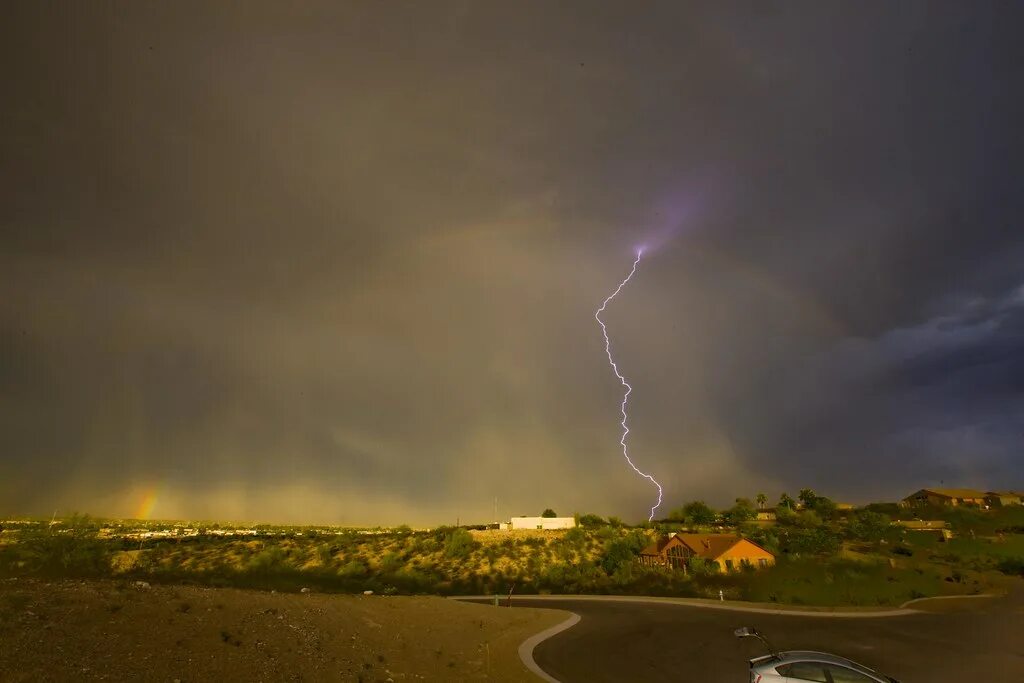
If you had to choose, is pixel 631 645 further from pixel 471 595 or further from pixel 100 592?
pixel 471 595

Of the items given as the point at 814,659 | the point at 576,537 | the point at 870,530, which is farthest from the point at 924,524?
the point at 814,659

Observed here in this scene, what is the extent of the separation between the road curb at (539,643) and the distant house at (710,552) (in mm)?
29708

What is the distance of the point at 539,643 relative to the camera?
23281 millimetres

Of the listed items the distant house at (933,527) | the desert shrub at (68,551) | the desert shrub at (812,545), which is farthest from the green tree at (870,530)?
the desert shrub at (68,551)

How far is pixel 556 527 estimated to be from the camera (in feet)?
364

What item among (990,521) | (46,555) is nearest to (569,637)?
(46,555)

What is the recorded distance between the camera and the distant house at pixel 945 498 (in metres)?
126

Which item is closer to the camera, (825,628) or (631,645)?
(631,645)

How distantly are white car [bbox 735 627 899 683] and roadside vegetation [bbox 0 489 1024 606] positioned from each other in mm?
31588

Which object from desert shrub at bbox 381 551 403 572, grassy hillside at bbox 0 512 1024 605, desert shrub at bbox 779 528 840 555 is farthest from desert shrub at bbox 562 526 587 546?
desert shrub at bbox 779 528 840 555

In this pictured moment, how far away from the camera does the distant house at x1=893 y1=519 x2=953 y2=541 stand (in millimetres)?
78250

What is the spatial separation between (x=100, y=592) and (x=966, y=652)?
3315cm

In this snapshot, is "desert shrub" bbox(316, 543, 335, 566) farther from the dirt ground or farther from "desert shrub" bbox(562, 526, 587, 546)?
the dirt ground

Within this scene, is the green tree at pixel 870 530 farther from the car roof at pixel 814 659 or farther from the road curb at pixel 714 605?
the car roof at pixel 814 659
